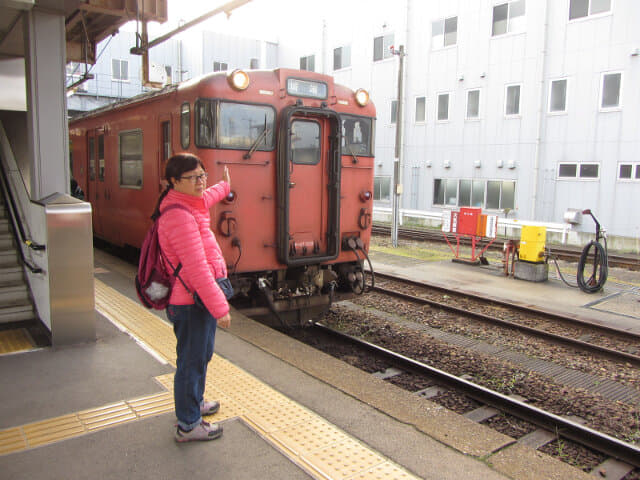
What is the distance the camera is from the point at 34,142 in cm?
489

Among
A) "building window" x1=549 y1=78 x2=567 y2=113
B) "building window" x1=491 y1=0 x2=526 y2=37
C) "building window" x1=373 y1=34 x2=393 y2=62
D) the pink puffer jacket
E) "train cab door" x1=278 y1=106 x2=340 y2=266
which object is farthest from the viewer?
"building window" x1=373 y1=34 x2=393 y2=62

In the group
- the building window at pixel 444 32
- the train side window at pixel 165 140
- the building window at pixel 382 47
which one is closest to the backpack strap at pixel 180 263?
the train side window at pixel 165 140

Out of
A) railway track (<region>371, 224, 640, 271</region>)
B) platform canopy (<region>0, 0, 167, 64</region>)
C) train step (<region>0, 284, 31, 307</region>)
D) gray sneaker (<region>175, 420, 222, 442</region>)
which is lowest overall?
railway track (<region>371, 224, 640, 271</region>)

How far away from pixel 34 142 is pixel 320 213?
331 cm

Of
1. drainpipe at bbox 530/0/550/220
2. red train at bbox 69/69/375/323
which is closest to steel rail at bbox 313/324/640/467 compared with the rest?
red train at bbox 69/69/375/323

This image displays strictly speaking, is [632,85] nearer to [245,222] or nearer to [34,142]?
[245,222]

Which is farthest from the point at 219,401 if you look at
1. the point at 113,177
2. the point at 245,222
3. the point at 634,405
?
the point at 113,177

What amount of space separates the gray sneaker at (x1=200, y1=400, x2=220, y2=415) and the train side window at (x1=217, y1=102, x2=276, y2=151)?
3.19m

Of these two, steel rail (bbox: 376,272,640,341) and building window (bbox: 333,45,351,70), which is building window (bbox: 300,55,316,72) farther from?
steel rail (bbox: 376,272,640,341)

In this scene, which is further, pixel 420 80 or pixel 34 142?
pixel 420 80

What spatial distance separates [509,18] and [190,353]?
63.0ft

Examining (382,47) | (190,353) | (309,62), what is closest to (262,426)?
(190,353)

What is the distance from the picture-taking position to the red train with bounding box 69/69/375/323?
589 cm

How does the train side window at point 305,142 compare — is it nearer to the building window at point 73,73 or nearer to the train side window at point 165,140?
the train side window at point 165,140
